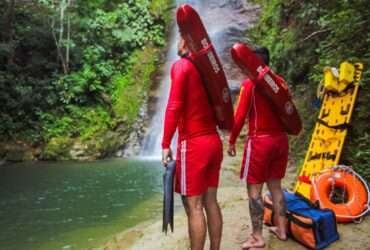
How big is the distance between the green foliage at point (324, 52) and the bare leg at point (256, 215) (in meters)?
1.72

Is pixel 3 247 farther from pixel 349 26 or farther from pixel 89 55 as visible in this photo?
pixel 89 55

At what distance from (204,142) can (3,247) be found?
3420mm

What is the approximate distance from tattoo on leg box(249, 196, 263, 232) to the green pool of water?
2.19 metres

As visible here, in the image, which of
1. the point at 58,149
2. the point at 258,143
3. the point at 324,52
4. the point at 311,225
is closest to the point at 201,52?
the point at 258,143

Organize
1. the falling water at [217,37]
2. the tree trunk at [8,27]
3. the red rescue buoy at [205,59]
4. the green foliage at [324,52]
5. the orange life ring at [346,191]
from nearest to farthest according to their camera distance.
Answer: the red rescue buoy at [205,59], the orange life ring at [346,191], the green foliage at [324,52], the falling water at [217,37], the tree trunk at [8,27]

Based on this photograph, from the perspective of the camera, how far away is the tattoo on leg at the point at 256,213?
13.0 feet

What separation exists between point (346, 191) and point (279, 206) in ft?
3.44

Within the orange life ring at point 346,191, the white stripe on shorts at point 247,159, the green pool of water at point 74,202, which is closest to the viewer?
the white stripe on shorts at point 247,159

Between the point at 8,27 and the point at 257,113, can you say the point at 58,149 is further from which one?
the point at 257,113

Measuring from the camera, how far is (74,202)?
25.8 feet

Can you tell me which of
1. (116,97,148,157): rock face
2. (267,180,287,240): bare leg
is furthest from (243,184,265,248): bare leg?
(116,97,148,157): rock face

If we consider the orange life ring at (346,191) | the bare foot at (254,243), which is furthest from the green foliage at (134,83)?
the bare foot at (254,243)

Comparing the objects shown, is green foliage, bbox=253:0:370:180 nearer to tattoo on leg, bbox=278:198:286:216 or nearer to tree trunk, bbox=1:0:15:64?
tattoo on leg, bbox=278:198:286:216

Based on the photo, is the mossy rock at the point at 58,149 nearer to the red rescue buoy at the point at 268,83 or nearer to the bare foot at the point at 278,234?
the bare foot at the point at 278,234
